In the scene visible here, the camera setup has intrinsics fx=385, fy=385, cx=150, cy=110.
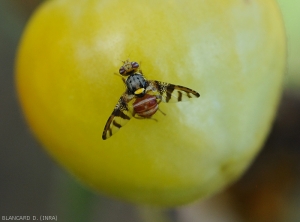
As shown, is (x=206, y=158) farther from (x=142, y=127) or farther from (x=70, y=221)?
(x=70, y=221)

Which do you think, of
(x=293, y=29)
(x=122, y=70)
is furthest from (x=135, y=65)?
(x=293, y=29)

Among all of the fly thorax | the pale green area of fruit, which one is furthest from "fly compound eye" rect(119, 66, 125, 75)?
the pale green area of fruit

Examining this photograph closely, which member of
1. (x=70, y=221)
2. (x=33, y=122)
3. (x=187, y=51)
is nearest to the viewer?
(x=187, y=51)

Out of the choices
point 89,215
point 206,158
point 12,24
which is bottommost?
point 206,158

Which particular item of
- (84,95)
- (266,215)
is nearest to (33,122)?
(84,95)

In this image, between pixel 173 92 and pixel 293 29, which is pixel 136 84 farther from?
pixel 293 29

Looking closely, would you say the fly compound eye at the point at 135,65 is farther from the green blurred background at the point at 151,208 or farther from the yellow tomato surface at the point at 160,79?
the green blurred background at the point at 151,208
